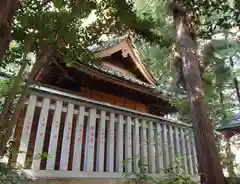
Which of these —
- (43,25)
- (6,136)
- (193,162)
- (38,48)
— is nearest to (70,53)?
(38,48)

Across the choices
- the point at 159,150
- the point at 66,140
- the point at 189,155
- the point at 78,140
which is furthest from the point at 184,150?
the point at 66,140

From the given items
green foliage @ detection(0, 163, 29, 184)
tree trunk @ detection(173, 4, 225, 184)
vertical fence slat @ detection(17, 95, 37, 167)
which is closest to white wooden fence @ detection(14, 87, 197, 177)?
vertical fence slat @ detection(17, 95, 37, 167)

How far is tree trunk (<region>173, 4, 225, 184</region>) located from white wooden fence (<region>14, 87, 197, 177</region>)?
2.75 feet

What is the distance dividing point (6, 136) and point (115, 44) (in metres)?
4.57

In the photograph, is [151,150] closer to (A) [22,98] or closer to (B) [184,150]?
(B) [184,150]

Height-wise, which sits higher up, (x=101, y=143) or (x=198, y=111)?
(x=198, y=111)

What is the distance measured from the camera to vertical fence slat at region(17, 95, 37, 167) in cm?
238

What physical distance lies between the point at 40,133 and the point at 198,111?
7.47 ft

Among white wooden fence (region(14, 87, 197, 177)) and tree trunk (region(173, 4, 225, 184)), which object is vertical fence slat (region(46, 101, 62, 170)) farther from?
tree trunk (region(173, 4, 225, 184))

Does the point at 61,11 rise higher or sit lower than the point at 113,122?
higher

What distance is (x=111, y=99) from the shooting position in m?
5.13

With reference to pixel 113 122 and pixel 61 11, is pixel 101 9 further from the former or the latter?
pixel 113 122

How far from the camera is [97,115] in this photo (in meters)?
3.23

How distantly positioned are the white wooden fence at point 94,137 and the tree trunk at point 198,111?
33.0 inches
